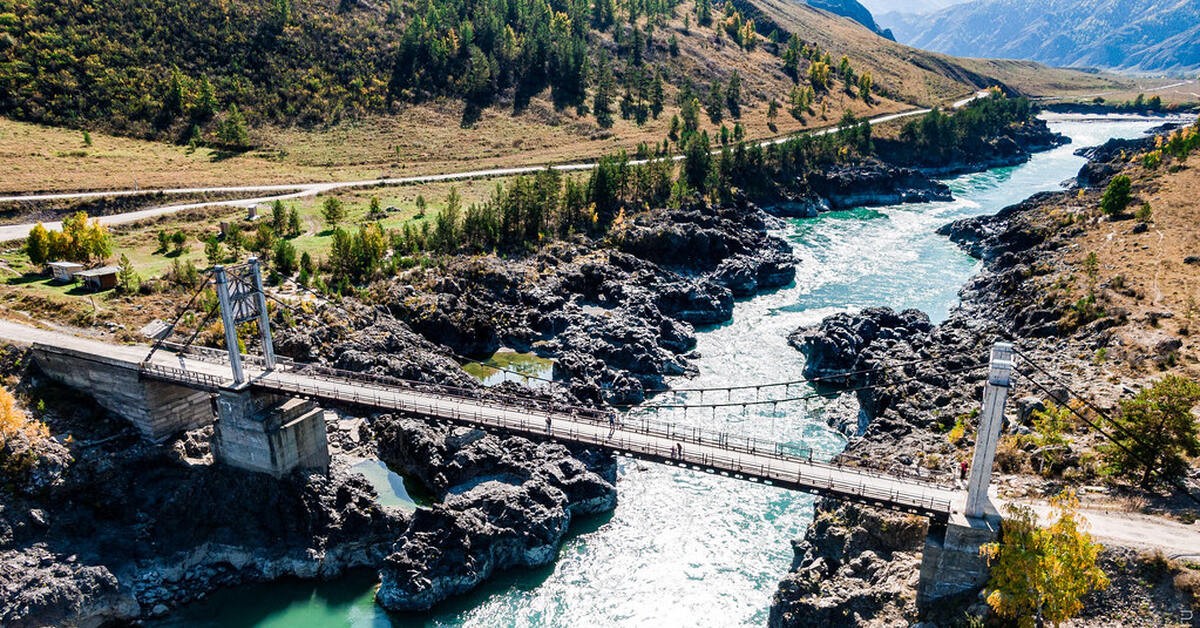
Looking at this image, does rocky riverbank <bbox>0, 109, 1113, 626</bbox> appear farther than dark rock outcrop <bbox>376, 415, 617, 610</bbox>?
No

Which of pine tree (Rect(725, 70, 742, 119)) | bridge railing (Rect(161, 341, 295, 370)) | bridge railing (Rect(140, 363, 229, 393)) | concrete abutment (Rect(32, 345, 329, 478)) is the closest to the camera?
concrete abutment (Rect(32, 345, 329, 478))

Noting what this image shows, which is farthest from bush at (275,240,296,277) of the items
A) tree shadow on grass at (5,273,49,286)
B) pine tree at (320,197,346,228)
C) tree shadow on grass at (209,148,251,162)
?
tree shadow on grass at (209,148,251,162)

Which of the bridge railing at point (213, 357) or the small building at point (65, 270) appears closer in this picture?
the bridge railing at point (213, 357)

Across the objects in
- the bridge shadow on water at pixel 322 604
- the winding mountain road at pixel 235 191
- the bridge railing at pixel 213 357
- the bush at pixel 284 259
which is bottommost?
the bridge shadow on water at pixel 322 604

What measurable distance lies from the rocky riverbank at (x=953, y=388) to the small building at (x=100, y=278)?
187 ft

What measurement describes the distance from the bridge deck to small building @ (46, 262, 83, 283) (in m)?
10.4

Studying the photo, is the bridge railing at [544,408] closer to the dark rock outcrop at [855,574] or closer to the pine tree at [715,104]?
the dark rock outcrop at [855,574]

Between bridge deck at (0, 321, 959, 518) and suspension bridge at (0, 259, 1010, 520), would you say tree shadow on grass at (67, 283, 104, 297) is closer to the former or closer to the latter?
bridge deck at (0, 321, 959, 518)

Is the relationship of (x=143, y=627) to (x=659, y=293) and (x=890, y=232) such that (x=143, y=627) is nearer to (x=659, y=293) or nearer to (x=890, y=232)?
(x=659, y=293)

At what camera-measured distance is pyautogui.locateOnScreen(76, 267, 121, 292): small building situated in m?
59.2

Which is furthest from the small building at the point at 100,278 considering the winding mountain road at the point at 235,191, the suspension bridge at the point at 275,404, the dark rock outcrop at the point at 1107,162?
the dark rock outcrop at the point at 1107,162

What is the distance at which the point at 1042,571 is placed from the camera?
29.2 meters

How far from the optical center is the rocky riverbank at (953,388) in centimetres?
3544

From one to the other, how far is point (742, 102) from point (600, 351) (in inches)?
5069
